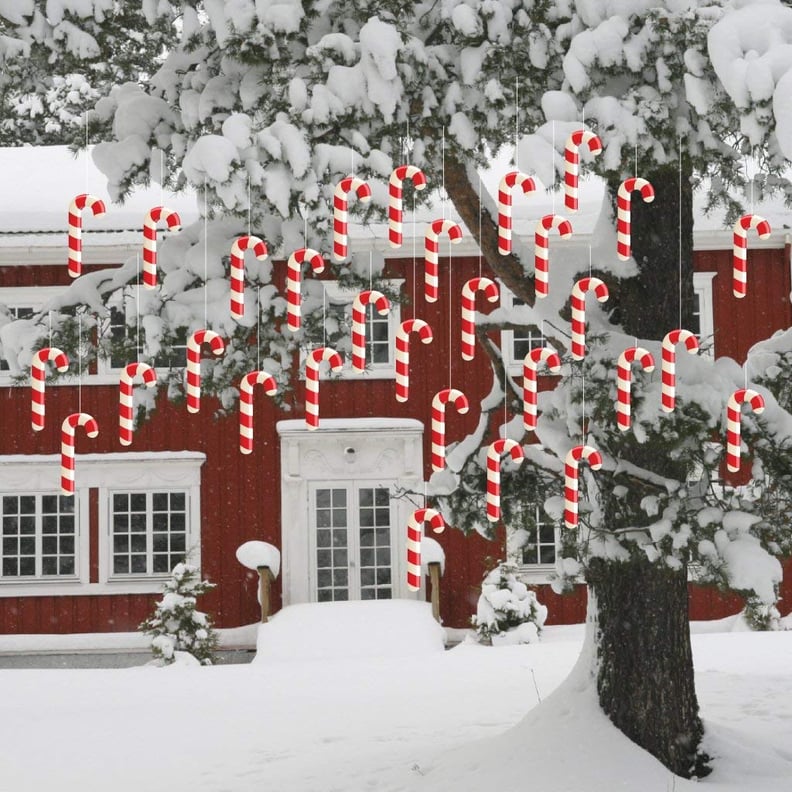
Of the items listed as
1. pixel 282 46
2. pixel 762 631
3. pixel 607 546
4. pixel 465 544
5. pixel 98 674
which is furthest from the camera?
pixel 465 544

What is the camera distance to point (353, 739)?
8.68m

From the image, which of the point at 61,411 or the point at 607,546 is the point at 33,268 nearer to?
the point at 61,411

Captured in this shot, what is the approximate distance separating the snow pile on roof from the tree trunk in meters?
6.51

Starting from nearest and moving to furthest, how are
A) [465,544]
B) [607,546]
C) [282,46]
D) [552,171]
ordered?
[552,171] < [282,46] < [607,546] < [465,544]

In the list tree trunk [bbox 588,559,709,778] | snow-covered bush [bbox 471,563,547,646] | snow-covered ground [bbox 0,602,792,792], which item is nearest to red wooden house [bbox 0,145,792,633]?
snow-covered bush [bbox 471,563,547,646]

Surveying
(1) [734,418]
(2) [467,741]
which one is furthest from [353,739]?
(1) [734,418]

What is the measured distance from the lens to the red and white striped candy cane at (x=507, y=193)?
5414mm

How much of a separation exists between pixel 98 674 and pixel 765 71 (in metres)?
9.83

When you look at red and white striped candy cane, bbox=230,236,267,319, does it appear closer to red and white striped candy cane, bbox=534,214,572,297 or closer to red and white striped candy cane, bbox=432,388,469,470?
red and white striped candy cane, bbox=432,388,469,470

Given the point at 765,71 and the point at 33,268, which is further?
the point at 33,268

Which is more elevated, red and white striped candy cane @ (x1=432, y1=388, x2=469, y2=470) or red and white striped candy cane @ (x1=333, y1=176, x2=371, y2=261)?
red and white striped candy cane @ (x1=333, y1=176, x2=371, y2=261)

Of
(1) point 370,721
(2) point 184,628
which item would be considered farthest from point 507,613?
(1) point 370,721

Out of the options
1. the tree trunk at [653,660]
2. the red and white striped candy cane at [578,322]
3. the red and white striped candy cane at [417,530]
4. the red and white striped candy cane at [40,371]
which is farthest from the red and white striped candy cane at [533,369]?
the red and white striped candy cane at [40,371]

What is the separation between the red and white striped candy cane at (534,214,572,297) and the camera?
5887 millimetres
